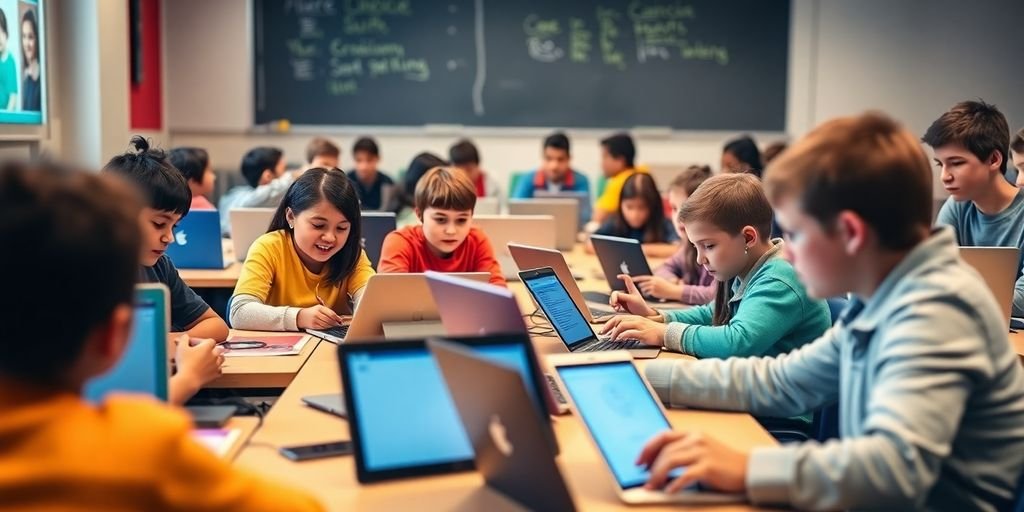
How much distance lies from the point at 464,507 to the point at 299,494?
1.19 feet

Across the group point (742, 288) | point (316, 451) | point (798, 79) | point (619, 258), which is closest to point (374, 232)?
point (619, 258)

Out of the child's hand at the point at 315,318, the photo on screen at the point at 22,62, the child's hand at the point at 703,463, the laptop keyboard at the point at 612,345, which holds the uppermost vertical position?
the photo on screen at the point at 22,62

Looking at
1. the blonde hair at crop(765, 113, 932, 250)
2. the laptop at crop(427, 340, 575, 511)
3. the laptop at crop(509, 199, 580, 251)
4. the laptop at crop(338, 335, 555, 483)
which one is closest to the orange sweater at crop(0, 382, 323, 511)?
the laptop at crop(427, 340, 575, 511)

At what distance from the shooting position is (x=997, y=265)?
2.77 metres

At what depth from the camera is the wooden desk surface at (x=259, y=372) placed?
2.26m

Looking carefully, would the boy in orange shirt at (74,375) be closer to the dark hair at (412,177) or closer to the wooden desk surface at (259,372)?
the wooden desk surface at (259,372)

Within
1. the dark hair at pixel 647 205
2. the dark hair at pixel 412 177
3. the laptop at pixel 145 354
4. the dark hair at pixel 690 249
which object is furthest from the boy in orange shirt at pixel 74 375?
the dark hair at pixel 647 205

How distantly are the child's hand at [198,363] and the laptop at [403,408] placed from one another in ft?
1.61

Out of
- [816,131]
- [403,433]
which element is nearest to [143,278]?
[403,433]

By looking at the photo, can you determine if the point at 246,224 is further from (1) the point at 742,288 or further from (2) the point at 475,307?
(2) the point at 475,307

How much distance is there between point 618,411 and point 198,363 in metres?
0.81

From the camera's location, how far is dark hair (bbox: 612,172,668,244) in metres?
4.55

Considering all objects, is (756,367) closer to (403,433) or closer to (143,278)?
(403,433)

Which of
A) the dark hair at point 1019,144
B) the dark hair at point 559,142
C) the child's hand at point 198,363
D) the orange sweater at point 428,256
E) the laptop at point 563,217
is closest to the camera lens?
the child's hand at point 198,363
